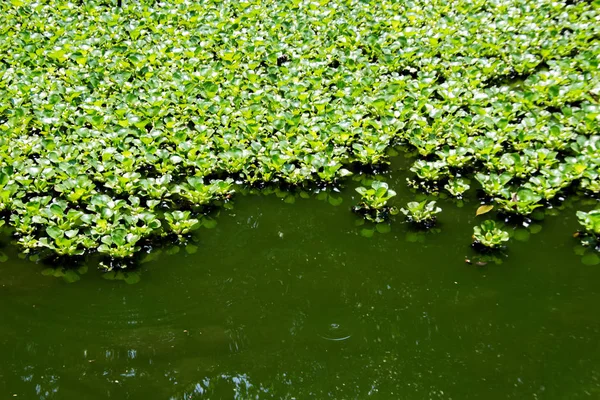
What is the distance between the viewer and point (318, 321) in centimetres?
339

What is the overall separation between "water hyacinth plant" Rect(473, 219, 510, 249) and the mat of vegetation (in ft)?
1.18

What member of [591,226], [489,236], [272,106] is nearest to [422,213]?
[489,236]

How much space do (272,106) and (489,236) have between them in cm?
216

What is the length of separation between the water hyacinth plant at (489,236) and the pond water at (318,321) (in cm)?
12

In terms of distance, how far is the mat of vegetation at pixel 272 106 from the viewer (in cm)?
419

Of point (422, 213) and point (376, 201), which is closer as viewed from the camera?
point (422, 213)

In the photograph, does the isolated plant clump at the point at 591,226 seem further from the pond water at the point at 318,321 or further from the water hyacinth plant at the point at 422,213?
the water hyacinth plant at the point at 422,213

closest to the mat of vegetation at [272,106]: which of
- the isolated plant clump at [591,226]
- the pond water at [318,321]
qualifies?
the isolated plant clump at [591,226]

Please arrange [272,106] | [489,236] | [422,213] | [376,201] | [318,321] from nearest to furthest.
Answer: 1. [318,321]
2. [489,236]
3. [422,213]
4. [376,201]
5. [272,106]

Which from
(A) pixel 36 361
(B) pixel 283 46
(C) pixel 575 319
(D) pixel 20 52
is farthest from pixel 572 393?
(D) pixel 20 52

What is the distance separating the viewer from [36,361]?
3219 millimetres

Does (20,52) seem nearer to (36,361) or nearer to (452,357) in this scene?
(36,361)

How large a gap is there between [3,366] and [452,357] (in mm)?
2315

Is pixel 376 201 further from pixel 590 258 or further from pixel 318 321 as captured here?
pixel 590 258
